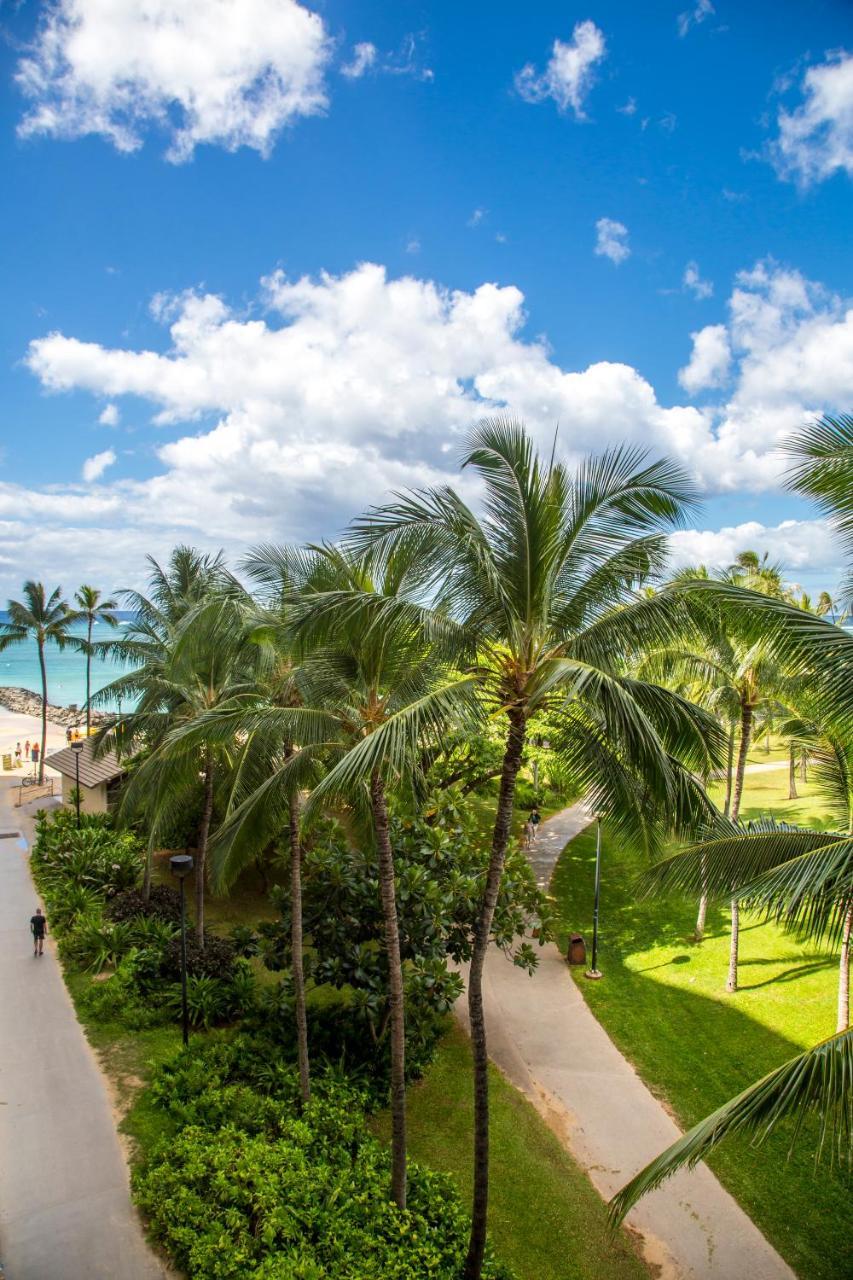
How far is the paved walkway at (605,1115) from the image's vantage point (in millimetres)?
9281

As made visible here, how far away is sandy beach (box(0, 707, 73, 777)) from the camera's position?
37.5 metres

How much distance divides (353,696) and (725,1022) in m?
11.5

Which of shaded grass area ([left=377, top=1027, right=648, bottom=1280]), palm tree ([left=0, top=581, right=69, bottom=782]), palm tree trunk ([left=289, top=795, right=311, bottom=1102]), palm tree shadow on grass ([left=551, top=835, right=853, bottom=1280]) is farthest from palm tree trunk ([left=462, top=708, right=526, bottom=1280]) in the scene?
palm tree ([left=0, top=581, right=69, bottom=782])

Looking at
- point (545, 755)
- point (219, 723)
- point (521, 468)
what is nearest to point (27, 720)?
point (545, 755)

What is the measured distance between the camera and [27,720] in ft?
206

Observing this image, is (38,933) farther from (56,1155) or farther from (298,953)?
(298,953)

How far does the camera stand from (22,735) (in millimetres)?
53125

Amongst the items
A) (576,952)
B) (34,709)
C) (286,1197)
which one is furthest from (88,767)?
(34,709)

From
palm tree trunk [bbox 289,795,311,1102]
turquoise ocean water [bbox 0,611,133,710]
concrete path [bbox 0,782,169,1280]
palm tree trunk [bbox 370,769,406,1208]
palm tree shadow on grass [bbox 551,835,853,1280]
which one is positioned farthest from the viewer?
turquoise ocean water [bbox 0,611,133,710]

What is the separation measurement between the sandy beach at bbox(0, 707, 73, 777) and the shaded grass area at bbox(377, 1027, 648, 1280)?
30.1 metres

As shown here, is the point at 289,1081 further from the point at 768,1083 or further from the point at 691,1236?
the point at 768,1083

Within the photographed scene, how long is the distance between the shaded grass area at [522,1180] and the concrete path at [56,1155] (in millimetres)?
3813

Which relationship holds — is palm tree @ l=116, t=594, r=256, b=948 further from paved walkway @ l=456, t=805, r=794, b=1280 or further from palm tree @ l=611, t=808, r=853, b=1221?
palm tree @ l=611, t=808, r=853, b=1221

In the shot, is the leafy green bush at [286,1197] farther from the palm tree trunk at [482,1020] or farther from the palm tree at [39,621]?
the palm tree at [39,621]
